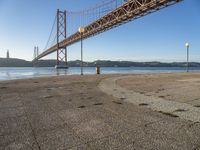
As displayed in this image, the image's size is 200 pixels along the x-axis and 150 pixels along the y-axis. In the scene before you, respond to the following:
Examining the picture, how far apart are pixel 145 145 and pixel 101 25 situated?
1271 inches

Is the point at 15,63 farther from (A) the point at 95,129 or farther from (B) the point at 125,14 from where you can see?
(A) the point at 95,129

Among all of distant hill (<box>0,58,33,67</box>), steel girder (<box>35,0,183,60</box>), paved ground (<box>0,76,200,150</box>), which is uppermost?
steel girder (<box>35,0,183,60</box>)

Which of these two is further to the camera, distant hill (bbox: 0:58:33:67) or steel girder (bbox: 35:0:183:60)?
distant hill (bbox: 0:58:33:67)

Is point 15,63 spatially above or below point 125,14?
below

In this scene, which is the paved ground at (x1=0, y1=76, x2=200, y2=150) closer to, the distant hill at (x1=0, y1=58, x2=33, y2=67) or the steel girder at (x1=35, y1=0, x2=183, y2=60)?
the steel girder at (x1=35, y1=0, x2=183, y2=60)

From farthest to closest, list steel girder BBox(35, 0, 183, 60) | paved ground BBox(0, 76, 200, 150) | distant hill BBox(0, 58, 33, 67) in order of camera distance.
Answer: distant hill BBox(0, 58, 33, 67) < steel girder BBox(35, 0, 183, 60) < paved ground BBox(0, 76, 200, 150)

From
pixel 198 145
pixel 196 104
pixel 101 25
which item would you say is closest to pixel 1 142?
pixel 198 145

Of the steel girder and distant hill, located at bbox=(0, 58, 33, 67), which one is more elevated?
the steel girder

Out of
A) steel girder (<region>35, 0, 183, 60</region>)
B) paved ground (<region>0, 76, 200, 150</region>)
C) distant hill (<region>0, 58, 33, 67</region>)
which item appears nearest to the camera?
paved ground (<region>0, 76, 200, 150</region>)

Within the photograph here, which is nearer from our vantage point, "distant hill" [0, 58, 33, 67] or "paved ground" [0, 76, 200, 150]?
"paved ground" [0, 76, 200, 150]

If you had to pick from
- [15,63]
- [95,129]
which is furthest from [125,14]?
[15,63]

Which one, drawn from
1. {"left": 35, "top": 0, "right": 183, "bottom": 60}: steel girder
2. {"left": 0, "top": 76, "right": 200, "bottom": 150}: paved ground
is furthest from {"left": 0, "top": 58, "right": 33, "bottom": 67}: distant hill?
{"left": 0, "top": 76, "right": 200, "bottom": 150}: paved ground

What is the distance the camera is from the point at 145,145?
98.9 inches

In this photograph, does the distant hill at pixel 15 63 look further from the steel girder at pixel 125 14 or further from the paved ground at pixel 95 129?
the paved ground at pixel 95 129
